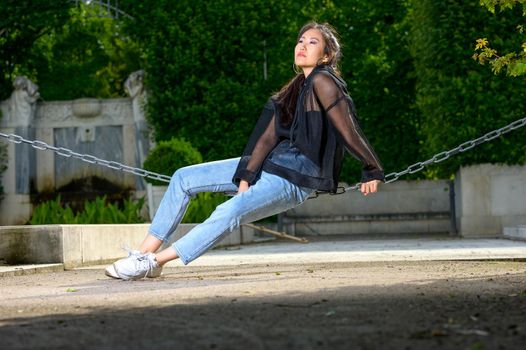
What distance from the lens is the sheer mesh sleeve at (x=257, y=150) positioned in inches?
276

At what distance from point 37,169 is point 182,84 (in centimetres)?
455

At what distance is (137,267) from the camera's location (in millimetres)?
7141

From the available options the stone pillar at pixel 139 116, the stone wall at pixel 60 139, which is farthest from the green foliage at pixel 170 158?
the stone wall at pixel 60 139

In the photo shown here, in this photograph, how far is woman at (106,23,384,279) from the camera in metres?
6.91

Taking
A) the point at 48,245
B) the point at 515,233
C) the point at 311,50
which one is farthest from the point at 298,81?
the point at 515,233

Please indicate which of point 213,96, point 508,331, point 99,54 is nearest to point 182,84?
point 213,96

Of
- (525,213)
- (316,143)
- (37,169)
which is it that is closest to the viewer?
(316,143)

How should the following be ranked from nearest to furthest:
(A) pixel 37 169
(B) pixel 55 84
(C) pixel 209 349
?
(C) pixel 209 349 < (A) pixel 37 169 < (B) pixel 55 84

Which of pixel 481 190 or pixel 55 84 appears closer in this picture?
pixel 481 190

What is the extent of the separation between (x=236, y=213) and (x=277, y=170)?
417 millimetres

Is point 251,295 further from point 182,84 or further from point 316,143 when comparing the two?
point 182,84

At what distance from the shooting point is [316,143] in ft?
22.8

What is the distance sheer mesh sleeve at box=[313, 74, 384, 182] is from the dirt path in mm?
792

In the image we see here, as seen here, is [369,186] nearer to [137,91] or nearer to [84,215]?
[84,215]
